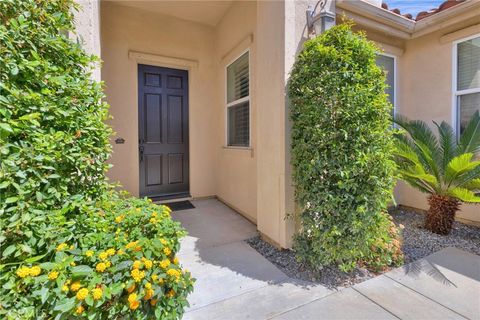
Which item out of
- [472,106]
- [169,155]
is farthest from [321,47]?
[169,155]

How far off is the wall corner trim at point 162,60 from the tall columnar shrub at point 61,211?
2.70 m

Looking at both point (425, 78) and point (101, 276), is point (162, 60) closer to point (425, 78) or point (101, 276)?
point (101, 276)

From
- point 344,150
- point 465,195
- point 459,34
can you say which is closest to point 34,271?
point 344,150

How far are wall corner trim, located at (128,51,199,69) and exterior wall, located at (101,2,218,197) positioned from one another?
2.1 inches

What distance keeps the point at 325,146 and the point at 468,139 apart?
2306 millimetres

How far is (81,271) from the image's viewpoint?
3.76ft

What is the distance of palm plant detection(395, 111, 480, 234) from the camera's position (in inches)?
117

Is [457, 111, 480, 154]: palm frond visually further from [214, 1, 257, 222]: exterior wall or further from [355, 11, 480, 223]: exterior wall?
[214, 1, 257, 222]: exterior wall

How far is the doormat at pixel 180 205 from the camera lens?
4.34m

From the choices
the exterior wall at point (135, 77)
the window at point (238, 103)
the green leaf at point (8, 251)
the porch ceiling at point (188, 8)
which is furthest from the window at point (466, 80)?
the green leaf at point (8, 251)

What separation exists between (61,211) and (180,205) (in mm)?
3177

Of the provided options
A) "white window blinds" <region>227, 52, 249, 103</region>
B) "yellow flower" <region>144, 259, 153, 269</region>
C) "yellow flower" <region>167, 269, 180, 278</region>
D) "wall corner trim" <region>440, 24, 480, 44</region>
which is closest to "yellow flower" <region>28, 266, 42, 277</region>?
"yellow flower" <region>144, 259, 153, 269</region>

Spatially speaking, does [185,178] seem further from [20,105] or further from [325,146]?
[20,105]

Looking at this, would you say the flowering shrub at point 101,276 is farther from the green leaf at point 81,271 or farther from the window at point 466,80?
the window at point 466,80
